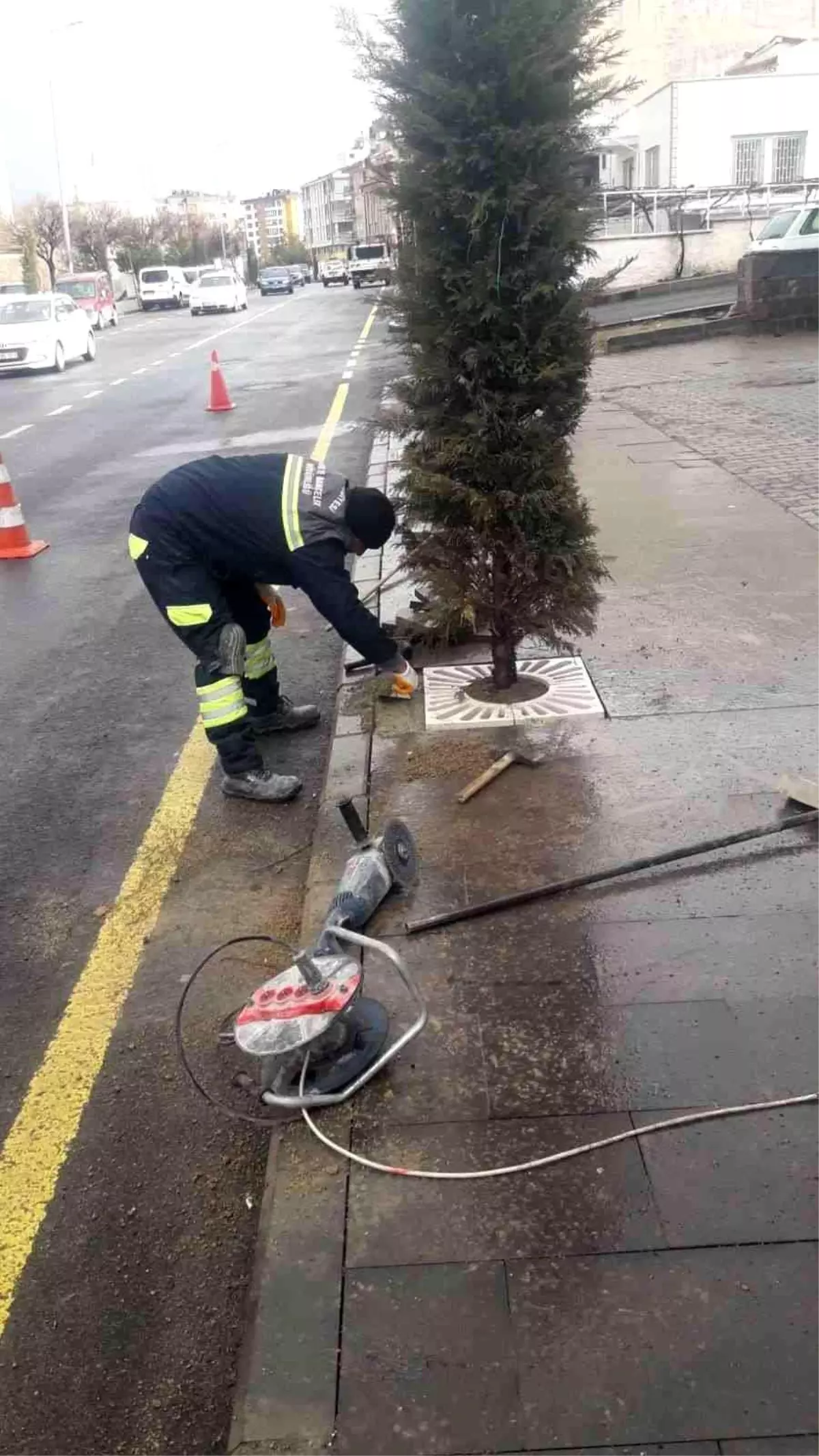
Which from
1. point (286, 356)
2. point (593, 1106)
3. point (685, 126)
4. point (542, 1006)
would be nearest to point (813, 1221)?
point (593, 1106)

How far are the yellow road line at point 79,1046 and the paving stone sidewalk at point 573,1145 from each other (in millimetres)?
614

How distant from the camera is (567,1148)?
8.46 ft

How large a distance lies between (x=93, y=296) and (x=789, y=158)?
2535 cm

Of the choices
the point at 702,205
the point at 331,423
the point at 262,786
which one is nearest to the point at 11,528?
the point at 262,786

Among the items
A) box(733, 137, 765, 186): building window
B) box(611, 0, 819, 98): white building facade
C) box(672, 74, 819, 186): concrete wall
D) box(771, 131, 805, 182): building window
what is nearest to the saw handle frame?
box(672, 74, 819, 186): concrete wall

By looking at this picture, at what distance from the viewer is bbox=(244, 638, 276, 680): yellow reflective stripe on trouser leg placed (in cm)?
515

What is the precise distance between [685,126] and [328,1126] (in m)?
36.7

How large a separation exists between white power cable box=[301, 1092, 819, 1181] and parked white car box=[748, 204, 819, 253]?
2028 centimetres

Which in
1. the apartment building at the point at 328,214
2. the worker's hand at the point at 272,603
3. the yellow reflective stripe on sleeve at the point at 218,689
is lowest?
the yellow reflective stripe on sleeve at the point at 218,689

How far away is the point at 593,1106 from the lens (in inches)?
106

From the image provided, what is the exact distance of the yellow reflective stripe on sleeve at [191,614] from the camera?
14.9 feet

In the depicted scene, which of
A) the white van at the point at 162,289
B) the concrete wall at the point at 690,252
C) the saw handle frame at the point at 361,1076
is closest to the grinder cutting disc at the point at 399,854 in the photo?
the saw handle frame at the point at 361,1076

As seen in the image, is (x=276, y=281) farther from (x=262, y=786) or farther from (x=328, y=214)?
(x=328, y=214)

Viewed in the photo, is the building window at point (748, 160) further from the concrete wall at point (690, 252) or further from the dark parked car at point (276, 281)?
the dark parked car at point (276, 281)
